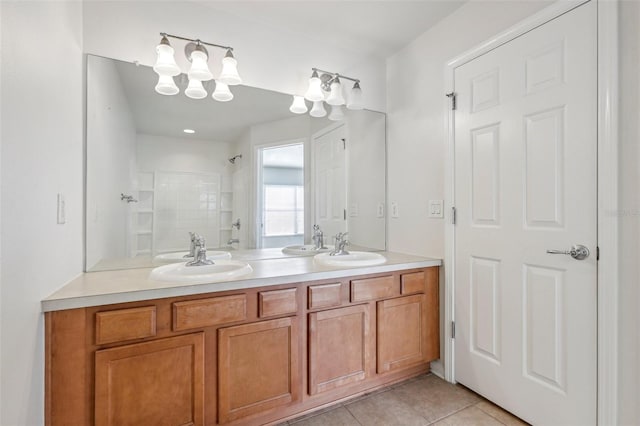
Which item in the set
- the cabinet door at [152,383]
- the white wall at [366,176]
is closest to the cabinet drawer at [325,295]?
the cabinet door at [152,383]

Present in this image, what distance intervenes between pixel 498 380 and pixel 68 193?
2.43m

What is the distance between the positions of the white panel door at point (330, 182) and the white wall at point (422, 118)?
422mm

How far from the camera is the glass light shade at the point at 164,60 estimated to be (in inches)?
65.1

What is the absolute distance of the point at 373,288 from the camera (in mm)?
1821

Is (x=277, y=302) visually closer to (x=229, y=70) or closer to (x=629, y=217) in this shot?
(x=229, y=70)

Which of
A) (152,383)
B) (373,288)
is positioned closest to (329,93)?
(373,288)

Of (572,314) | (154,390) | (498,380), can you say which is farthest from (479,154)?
(154,390)

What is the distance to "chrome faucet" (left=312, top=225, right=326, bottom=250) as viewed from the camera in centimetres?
229

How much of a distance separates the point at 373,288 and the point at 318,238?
0.63m

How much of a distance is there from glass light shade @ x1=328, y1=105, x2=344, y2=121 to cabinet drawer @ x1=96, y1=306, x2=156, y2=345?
5.77ft

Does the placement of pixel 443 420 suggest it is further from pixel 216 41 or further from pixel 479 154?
pixel 216 41

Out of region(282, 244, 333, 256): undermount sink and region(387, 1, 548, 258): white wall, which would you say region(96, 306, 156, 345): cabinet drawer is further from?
region(387, 1, 548, 258): white wall

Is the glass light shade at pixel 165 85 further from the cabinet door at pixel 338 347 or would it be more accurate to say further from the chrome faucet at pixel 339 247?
the cabinet door at pixel 338 347

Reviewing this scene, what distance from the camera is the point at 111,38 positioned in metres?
1.66
